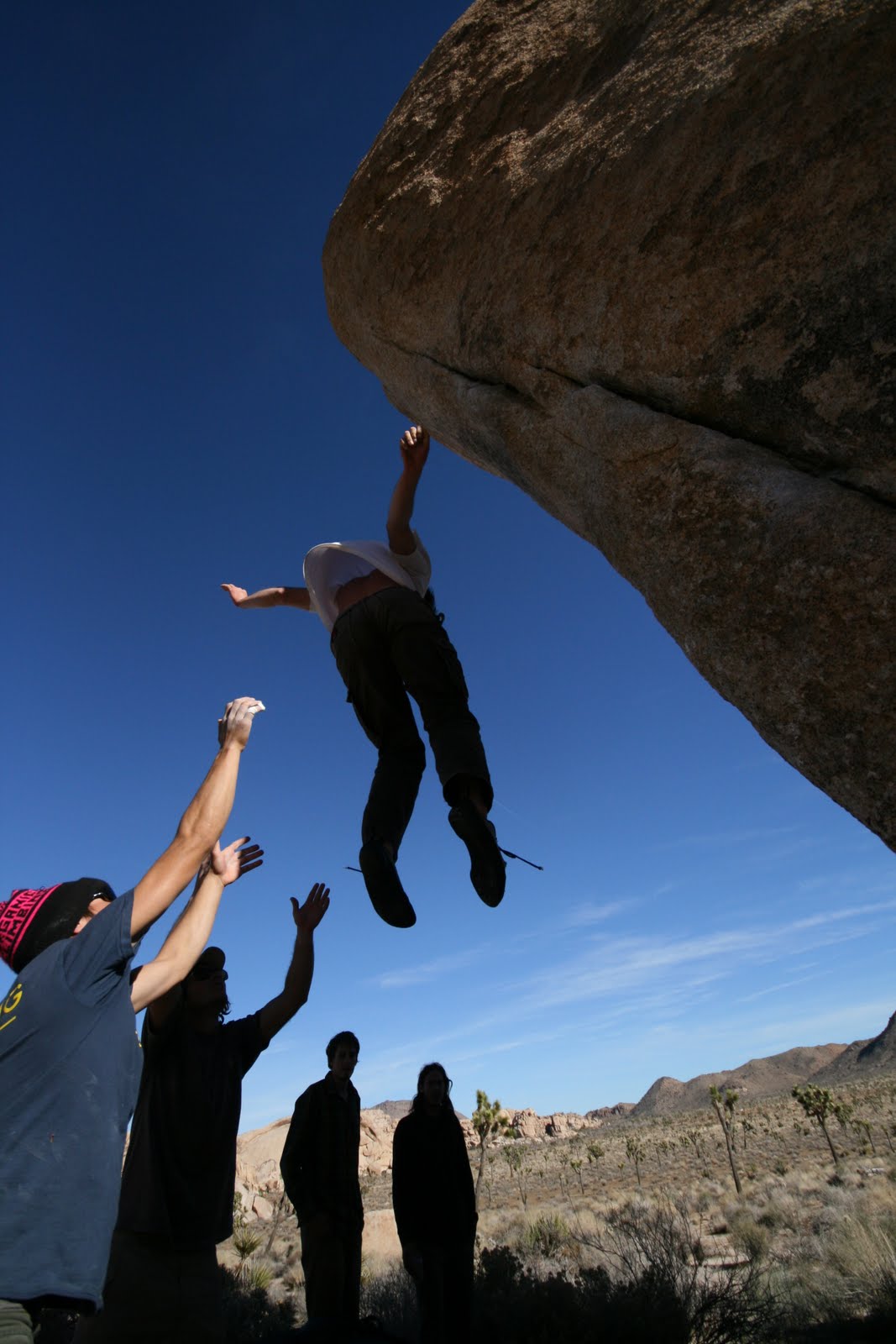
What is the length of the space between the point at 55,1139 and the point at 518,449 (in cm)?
289

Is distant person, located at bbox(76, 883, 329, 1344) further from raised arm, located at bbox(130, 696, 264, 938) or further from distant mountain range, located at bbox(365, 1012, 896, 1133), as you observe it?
distant mountain range, located at bbox(365, 1012, 896, 1133)

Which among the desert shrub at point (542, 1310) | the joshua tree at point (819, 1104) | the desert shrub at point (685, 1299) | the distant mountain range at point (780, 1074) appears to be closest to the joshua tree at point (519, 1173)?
the joshua tree at point (819, 1104)

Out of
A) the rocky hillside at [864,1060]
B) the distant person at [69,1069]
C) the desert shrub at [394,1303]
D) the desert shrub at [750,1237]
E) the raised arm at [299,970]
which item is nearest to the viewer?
the distant person at [69,1069]

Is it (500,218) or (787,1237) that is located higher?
(500,218)

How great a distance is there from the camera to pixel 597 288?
2.99 metres

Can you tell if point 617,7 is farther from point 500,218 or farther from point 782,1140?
point 782,1140

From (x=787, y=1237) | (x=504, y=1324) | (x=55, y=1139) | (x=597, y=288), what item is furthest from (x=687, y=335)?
(x=787, y=1237)

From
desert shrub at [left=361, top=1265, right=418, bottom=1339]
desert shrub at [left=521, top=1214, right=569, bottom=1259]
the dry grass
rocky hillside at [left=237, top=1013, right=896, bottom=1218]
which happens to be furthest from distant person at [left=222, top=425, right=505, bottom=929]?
rocky hillside at [left=237, top=1013, right=896, bottom=1218]

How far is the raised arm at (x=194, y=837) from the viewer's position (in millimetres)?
1975

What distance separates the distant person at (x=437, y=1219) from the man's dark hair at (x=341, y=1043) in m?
0.57

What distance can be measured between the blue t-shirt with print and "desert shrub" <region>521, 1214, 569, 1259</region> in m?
10.5

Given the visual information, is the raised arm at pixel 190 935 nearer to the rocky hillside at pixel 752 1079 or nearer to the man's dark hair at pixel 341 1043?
the man's dark hair at pixel 341 1043

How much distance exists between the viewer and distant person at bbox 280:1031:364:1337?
4199 mm

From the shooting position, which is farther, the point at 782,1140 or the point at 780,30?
the point at 782,1140
